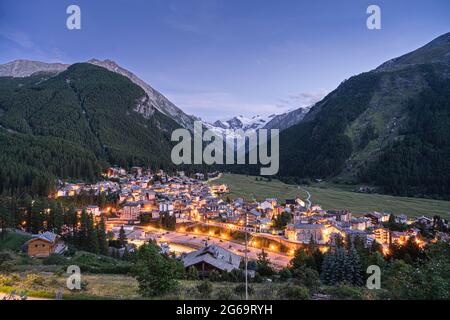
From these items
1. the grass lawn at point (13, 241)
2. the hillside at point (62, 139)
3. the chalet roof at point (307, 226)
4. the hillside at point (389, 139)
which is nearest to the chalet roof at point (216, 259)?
the chalet roof at point (307, 226)

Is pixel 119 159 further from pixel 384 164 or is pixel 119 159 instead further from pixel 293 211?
pixel 384 164

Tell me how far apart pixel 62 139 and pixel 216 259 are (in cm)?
10938

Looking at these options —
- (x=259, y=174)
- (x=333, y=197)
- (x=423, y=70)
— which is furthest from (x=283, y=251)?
(x=423, y=70)

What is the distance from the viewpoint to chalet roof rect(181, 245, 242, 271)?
27531 millimetres

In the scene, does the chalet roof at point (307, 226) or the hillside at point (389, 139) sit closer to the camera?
the chalet roof at point (307, 226)

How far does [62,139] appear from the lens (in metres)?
122

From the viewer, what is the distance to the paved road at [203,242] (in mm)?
42406

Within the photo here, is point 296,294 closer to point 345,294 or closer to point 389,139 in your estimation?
point 345,294

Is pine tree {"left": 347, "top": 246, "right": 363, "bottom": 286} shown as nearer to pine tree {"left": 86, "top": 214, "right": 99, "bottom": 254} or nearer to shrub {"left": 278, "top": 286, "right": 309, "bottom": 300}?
shrub {"left": 278, "top": 286, "right": 309, "bottom": 300}

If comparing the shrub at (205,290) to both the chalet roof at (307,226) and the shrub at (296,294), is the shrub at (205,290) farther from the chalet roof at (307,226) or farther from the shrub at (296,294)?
the chalet roof at (307,226)

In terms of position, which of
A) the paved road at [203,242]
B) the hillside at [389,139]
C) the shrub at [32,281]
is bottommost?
the paved road at [203,242]

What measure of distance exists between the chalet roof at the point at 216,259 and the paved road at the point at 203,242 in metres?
8.22

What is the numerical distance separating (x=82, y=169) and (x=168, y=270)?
9155 cm

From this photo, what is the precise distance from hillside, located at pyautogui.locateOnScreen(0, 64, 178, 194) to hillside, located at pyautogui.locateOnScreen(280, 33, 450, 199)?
68987 millimetres
